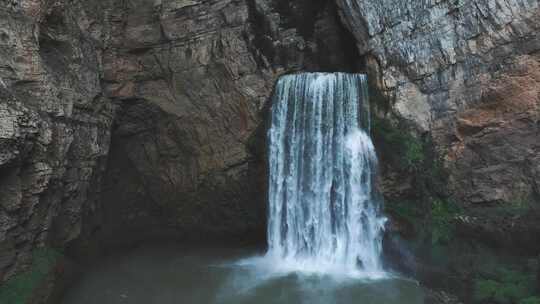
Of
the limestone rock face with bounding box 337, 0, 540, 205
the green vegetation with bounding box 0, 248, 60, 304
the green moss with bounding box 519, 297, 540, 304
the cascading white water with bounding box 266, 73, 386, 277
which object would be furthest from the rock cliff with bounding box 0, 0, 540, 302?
the green moss with bounding box 519, 297, 540, 304

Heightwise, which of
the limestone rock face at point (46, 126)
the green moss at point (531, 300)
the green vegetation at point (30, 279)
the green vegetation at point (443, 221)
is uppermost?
the limestone rock face at point (46, 126)

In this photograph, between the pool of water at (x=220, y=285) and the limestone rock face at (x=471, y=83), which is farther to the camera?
the pool of water at (x=220, y=285)

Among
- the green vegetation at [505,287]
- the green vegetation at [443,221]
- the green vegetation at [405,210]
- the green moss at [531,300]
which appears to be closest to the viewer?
the green moss at [531,300]

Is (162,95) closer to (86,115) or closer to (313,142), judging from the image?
(86,115)

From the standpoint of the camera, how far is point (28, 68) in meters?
9.74

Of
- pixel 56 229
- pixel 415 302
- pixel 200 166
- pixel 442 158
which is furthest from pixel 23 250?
pixel 442 158

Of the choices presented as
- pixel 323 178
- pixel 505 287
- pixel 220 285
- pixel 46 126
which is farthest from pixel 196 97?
pixel 505 287

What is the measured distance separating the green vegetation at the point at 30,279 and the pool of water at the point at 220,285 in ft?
3.90

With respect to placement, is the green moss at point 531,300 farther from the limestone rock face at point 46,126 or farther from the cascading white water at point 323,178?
the limestone rock face at point 46,126

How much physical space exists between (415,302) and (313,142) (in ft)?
17.2

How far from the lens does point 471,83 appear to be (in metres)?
10.7

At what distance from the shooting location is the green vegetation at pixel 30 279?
28.6ft

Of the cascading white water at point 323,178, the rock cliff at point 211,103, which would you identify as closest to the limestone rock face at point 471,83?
the rock cliff at point 211,103

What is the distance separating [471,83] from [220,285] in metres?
8.32
